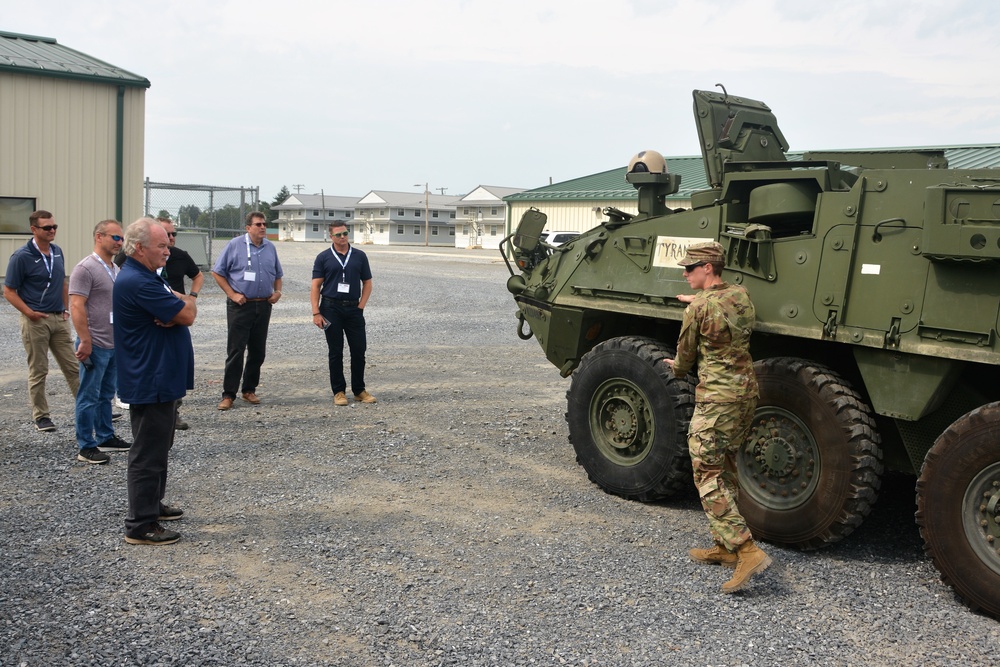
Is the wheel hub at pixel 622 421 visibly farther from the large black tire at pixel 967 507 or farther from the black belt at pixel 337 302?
the black belt at pixel 337 302

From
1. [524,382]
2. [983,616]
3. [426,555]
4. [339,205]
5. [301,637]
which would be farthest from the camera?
[339,205]

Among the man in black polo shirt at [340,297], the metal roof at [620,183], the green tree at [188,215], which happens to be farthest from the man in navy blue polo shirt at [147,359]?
the metal roof at [620,183]

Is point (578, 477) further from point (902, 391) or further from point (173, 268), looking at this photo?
point (173, 268)

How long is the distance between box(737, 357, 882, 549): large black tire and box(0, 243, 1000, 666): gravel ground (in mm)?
204

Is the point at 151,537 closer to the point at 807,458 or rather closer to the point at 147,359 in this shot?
the point at 147,359

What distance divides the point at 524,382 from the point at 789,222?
5.48 m

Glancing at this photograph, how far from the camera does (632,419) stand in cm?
635

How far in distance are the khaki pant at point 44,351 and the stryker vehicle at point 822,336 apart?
4.05 meters

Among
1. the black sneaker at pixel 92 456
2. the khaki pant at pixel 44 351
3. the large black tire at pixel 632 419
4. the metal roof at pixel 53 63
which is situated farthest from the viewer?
the metal roof at pixel 53 63

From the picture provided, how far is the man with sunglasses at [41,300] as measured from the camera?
7.53 meters

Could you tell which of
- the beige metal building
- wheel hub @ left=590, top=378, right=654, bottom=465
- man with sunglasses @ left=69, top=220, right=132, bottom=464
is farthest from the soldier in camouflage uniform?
the beige metal building

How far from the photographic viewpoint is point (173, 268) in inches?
332

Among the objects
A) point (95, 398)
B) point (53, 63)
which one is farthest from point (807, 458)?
point (53, 63)

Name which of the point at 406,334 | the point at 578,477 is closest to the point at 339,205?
the point at 406,334
